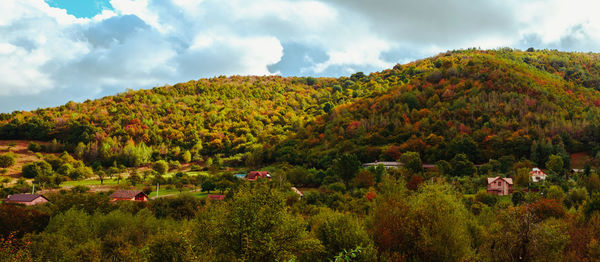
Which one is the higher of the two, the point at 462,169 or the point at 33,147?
the point at 33,147

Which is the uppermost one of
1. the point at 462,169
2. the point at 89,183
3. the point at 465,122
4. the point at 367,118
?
the point at 367,118

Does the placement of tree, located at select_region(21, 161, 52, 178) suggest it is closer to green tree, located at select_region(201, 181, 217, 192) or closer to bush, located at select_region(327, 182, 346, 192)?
green tree, located at select_region(201, 181, 217, 192)

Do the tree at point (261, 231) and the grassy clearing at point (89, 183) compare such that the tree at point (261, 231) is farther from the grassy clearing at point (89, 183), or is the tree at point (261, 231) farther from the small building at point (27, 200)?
the grassy clearing at point (89, 183)

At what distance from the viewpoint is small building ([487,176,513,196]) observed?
44.0m

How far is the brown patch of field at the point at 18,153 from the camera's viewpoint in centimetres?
7656

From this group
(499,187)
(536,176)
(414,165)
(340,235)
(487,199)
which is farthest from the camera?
(414,165)

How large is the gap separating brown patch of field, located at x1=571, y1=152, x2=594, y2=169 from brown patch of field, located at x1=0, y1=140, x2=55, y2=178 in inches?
4123

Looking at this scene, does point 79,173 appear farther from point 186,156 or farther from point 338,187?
point 338,187

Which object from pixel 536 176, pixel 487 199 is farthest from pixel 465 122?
pixel 487 199

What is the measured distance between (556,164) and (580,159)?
38.6 ft

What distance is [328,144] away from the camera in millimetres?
84188

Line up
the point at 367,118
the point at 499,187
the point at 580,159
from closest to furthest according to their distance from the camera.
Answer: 1. the point at 499,187
2. the point at 580,159
3. the point at 367,118

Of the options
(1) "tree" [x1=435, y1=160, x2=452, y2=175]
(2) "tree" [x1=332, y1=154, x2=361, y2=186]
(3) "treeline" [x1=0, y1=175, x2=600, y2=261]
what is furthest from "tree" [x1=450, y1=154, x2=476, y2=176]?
(3) "treeline" [x1=0, y1=175, x2=600, y2=261]

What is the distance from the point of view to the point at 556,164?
52375mm
